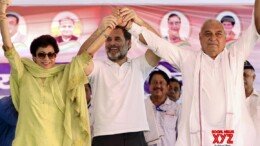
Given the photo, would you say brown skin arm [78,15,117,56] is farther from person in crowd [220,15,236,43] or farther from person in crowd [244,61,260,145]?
person in crowd [220,15,236,43]

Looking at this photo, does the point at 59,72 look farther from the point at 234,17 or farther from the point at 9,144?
the point at 234,17

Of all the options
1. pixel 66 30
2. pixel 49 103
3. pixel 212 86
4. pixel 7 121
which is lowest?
pixel 7 121

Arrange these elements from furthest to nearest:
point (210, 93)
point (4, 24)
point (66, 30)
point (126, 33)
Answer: point (66, 30)
point (126, 33)
point (210, 93)
point (4, 24)

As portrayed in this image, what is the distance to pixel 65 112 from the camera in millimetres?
3209

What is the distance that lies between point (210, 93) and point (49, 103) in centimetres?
94

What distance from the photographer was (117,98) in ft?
11.2

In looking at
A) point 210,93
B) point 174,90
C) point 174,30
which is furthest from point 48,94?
point 174,30

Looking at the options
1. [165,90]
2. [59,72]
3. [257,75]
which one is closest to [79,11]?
[165,90]

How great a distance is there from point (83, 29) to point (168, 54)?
2.18 metres

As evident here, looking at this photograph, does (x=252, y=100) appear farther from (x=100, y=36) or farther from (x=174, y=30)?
(x=174, y=30)

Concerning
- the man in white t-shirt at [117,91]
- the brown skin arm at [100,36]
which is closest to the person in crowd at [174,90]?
the man in white t-shirt at [117,91]

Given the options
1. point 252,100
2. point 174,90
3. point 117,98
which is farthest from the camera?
point 174,90

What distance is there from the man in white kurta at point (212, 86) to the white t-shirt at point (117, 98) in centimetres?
27

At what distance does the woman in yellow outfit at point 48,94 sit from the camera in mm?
3113
